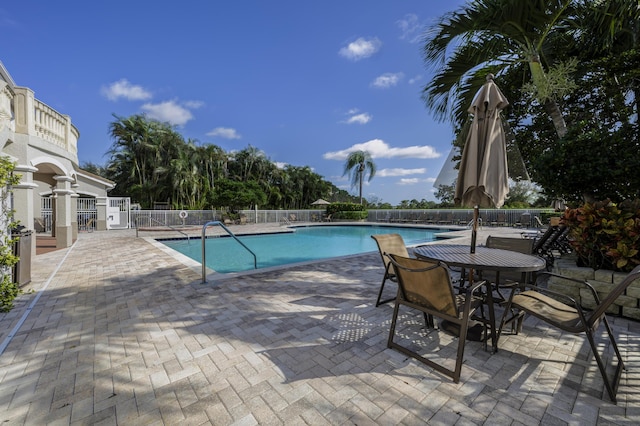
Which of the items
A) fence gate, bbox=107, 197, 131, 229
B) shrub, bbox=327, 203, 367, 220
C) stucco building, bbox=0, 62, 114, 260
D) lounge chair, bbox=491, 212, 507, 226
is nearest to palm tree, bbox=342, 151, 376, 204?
shrub, bbox=327, 203, 367, 220

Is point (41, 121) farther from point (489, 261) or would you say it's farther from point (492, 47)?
point (492, 47)

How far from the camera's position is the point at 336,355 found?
2.19 m

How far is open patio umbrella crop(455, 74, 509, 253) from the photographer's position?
2.68 m

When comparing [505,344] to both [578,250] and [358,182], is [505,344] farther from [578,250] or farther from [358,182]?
[358,182]

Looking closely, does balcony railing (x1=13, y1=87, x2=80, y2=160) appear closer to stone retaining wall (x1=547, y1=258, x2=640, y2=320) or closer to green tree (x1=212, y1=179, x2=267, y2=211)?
stone retaining wall (x1=547, y1=258, x2=640, y2=320)

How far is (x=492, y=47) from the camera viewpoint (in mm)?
4281

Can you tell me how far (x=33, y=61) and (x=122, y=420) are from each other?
1484 cm

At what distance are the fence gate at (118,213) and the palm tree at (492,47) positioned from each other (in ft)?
54.7

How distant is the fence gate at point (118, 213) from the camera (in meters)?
14.6

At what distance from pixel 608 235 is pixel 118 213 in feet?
62.2

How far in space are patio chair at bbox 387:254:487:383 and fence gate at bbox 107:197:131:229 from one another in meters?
17.3

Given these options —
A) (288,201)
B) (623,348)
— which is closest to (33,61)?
(623,348)

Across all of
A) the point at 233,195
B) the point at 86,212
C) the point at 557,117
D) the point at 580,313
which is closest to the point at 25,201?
the point at 580,313

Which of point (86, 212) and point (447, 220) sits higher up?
point (86, 212)
